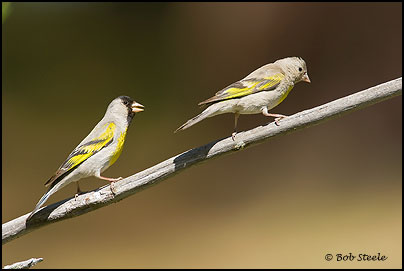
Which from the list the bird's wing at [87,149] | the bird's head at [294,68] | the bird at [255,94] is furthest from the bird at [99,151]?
the bird's head at [294,68]

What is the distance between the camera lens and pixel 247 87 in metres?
3.41

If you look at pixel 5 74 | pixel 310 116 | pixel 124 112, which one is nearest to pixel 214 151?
pixel 310 116

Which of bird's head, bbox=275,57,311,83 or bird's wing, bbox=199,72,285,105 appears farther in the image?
bird's head, bbox=275,57,311,83

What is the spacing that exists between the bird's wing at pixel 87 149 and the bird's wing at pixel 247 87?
2.79 feet

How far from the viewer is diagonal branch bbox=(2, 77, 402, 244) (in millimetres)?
2871

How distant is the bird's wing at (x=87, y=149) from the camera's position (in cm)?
336

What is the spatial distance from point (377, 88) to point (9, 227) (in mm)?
2205

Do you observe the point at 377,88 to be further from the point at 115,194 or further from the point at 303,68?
the point at 115,194

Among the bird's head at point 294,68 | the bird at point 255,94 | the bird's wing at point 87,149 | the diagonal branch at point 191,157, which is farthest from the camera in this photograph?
the bird's head at point 294,68

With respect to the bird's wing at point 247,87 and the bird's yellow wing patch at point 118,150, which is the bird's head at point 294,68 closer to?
the bird's wing at point 247,87

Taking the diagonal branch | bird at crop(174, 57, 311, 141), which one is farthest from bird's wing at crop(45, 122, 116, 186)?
bird at crop(174, 57, 311, 141)

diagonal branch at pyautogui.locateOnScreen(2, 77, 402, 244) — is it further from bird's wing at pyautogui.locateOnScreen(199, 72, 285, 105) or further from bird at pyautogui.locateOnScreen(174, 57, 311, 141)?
bird's wing at pyautogui.locateOnScreen(199, 72, 285, 105)

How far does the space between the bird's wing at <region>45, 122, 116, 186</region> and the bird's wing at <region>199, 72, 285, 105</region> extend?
0.85m

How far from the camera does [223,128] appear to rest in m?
7.75
